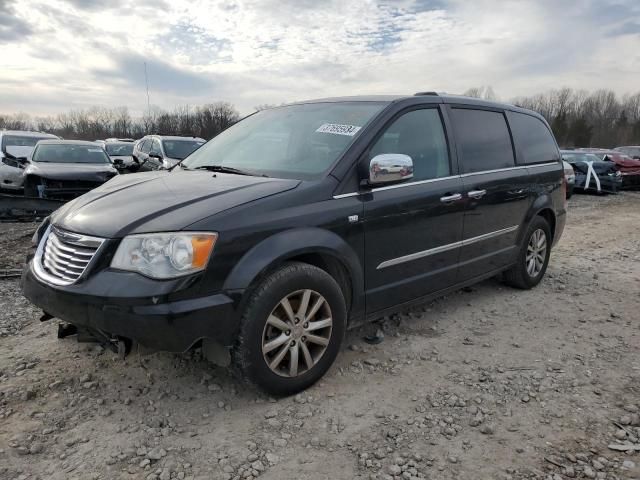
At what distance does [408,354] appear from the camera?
3615 mm

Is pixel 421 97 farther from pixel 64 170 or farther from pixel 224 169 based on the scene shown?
pixel 64 170

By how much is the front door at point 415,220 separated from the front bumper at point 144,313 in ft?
3.71

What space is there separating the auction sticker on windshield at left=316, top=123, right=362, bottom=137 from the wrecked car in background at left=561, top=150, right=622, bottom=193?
14.5m

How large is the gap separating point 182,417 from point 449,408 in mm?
1534

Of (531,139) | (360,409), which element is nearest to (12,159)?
(531,139)

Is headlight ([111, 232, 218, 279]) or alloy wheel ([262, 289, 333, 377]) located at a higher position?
headlight ([111, 232, 218, 279])

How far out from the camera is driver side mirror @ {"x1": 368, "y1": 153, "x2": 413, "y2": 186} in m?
3.13

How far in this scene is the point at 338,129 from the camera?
3473mm

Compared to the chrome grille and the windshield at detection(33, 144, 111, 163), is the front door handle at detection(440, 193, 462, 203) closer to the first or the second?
the chrome grille

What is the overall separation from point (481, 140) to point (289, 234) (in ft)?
7.63

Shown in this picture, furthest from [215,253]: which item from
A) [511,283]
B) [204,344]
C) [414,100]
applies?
[511,283]

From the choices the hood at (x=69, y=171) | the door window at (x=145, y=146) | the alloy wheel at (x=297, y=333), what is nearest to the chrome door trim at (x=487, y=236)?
the alloy wheel at (x=297, y=333)

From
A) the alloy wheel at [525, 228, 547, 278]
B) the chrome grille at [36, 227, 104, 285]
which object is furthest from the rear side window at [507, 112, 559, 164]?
the chrome grille at [36, 227, 104, 285]

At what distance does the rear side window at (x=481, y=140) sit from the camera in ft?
13.4
